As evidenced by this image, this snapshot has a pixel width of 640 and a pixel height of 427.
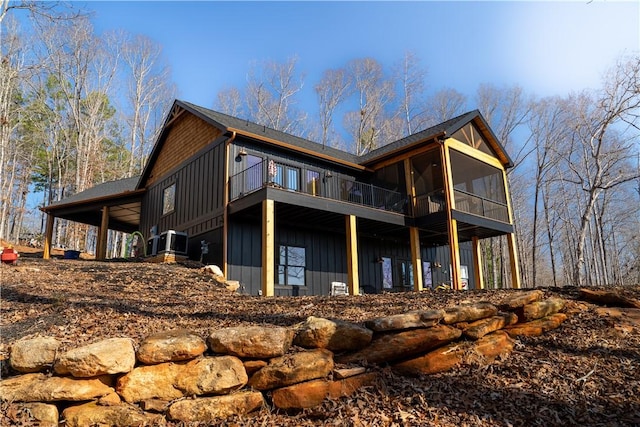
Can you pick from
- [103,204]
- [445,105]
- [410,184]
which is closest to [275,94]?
[445,105]

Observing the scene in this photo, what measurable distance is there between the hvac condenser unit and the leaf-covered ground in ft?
14.8

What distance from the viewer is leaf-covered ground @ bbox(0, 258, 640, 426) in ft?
11.3

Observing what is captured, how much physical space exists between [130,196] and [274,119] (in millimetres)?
14523

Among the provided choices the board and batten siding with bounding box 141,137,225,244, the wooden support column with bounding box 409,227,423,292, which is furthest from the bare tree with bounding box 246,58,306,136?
the wooden support column with bounding box 409,227,423,292

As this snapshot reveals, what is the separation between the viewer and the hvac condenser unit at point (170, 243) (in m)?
12.0

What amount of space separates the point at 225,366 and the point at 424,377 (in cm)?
196

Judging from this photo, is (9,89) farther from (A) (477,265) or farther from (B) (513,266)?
(B) (513,266)

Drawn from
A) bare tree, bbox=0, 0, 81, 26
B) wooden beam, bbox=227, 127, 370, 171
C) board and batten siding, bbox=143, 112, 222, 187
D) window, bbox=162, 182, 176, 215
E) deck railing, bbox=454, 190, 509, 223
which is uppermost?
bare tree, bbox=0, 0, 81, 26

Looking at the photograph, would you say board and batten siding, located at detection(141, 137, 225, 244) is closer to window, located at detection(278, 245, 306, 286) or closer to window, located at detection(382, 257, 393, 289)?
window, located at detection(278, 245, 306, 286)

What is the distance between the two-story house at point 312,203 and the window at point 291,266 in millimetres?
32

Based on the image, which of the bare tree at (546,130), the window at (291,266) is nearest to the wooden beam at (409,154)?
the window at (291,266)

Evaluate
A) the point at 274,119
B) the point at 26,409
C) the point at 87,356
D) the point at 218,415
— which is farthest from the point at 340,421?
the point at 274,119

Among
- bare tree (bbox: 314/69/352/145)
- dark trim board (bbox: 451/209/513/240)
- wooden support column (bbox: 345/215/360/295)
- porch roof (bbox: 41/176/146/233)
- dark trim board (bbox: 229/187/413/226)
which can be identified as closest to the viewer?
dark trim board (bbox: 229/187/413/226)

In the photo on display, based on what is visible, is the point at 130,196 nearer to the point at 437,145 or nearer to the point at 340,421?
the point at 437,145
